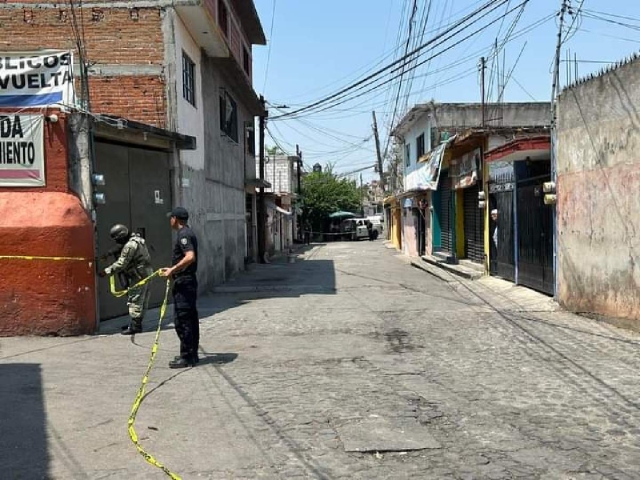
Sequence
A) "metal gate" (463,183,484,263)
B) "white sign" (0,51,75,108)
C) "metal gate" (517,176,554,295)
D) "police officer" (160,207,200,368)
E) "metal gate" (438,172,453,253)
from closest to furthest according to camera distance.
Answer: "police officer" (160,207,200,368), "white sign" (0,51,75,108), "metal gate" (517,176,554,295), "metal gate" (463,183,484,263), "metal gate" (438,172,453,253)

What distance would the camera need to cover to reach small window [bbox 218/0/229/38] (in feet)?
58.6

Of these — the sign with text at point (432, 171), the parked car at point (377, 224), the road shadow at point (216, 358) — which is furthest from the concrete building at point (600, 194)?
the parked car at point (377, 224)

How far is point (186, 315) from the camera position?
7.32 meters

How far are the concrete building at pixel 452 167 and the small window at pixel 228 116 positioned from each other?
6.73 metres

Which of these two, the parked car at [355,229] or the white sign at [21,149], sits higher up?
the white sign at [21,149]

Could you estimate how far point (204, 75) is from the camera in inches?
639

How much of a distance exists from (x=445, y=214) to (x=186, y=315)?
18413 millimetres

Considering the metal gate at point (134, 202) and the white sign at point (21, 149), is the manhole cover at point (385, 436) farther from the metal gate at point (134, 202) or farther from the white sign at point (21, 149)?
the white sign at point (21, 149)

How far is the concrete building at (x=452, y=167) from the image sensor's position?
60.0 ft

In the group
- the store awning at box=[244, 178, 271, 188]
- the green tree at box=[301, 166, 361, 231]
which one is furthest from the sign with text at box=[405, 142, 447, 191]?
the green tree at box=[301, 166, 361, 231]

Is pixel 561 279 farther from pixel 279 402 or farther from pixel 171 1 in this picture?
pixel 171 1

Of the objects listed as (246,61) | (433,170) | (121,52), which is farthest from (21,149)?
(246,61)

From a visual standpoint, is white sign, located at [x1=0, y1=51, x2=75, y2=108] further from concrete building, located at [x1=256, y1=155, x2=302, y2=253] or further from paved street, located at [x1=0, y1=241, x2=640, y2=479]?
concrete building, located at [x1=256, y1=155, x2=302, y2=253]

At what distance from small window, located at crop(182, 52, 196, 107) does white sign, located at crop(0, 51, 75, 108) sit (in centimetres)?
427
